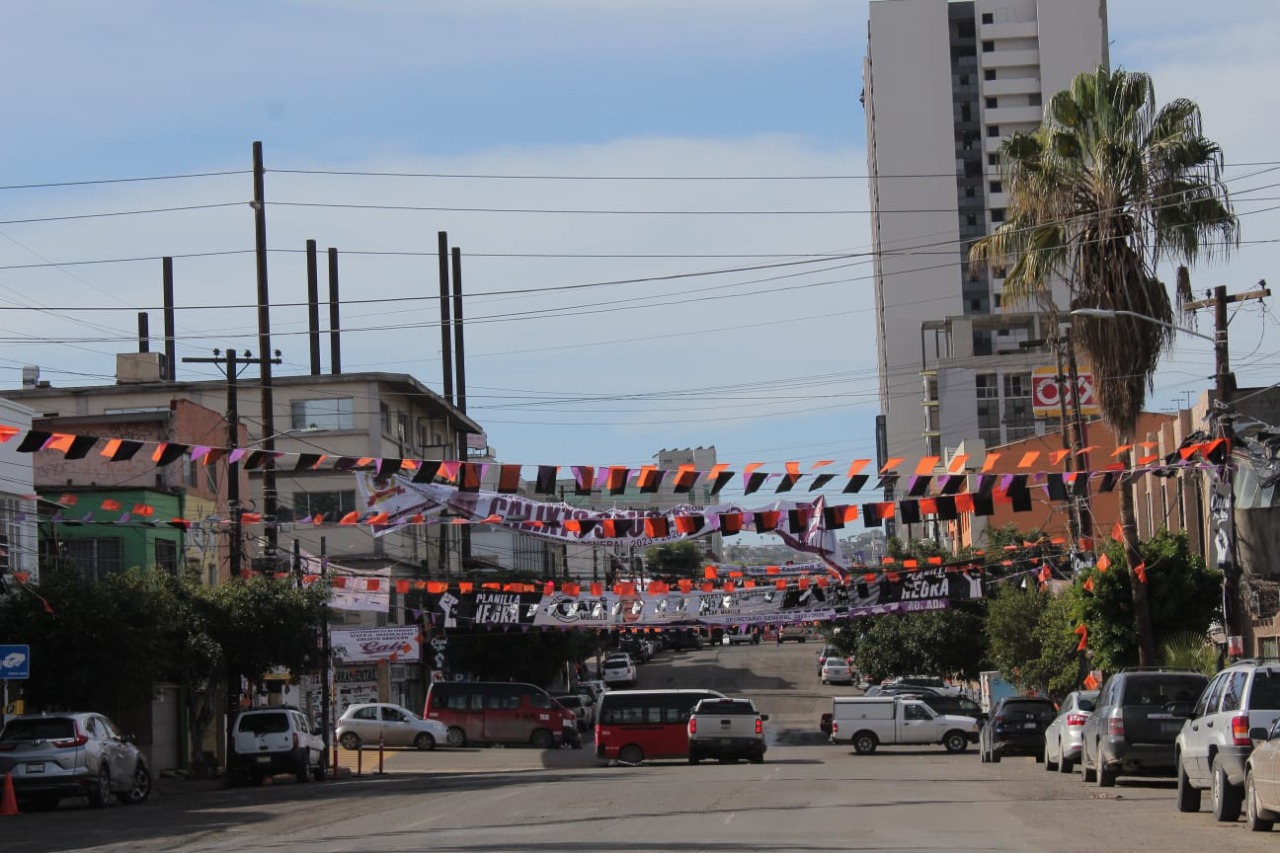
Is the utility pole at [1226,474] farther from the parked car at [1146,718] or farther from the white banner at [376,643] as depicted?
the white banner at [376,643]

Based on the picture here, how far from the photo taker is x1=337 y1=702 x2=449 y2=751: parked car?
54.9 metres

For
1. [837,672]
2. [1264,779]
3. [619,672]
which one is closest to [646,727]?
[1264,779]

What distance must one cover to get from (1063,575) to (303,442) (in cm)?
3346

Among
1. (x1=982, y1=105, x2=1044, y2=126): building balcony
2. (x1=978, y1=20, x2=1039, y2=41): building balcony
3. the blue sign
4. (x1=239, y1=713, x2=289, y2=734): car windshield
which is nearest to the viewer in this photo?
the blue sign

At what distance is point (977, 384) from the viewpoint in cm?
10412

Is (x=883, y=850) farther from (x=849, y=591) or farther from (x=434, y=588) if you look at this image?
(x=849, y=591)

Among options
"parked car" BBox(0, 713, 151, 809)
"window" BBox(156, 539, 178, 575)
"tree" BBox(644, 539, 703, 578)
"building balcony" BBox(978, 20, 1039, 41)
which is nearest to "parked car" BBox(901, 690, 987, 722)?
"window" BBox(156, 539, 178, 575)

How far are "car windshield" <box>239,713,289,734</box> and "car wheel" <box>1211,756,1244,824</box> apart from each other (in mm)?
23617

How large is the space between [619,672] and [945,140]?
44.7 m

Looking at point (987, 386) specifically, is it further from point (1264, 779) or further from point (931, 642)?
point (1264, 779)

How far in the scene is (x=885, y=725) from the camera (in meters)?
46.8

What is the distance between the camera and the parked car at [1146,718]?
23656mm

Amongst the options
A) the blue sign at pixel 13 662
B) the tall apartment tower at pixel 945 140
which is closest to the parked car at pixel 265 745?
the blue sign at pixel 13 662

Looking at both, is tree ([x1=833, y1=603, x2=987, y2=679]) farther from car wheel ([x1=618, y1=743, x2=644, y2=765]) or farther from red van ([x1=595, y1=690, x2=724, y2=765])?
car wheel ([x1=618, y1=743, x2=644, y2=765])
